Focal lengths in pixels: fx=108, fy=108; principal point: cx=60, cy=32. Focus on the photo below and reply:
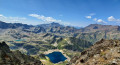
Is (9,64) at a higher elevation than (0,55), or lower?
lower

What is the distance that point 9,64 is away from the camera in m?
56.0

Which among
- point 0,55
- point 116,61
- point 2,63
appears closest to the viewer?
point 116,61

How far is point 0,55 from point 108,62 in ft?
171

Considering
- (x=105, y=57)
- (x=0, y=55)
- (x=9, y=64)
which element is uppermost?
(x=105, y=57)

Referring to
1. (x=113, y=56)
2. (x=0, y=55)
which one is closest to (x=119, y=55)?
(x=113, y=56)

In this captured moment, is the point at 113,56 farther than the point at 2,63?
No

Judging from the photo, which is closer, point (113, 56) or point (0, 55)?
point (113, 56)

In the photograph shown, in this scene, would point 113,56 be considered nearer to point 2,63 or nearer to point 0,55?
point 2,63

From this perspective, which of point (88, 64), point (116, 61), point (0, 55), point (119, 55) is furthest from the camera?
point (0, 55)

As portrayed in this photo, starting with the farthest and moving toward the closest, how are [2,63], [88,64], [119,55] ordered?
[2,63] < [88,64] < [119,55]

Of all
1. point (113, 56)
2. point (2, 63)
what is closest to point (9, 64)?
point (2, 63)

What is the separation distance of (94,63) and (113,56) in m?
7.19

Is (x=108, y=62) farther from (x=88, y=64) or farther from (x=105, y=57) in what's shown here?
(x=88, y=64)

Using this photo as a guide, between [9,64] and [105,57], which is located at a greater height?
[105,57]
